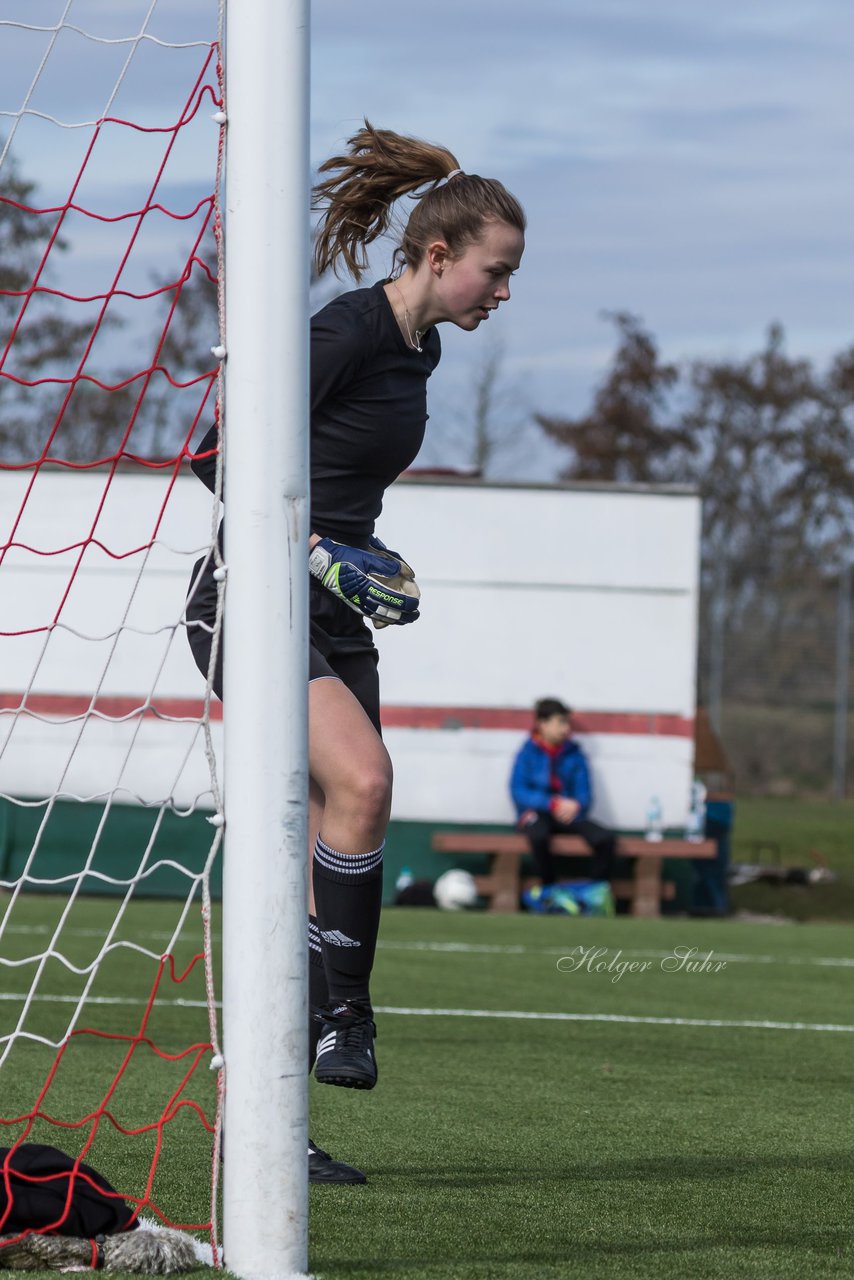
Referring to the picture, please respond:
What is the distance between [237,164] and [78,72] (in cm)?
149

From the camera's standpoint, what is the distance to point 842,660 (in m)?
20.1

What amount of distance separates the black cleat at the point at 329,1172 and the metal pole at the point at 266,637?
842 millimetres

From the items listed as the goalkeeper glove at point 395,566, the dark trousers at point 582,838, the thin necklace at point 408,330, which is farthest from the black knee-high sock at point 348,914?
the dark trousers at point 582,838

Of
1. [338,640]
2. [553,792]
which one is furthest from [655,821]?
[338,640]

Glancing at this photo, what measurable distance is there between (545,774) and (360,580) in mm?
9098

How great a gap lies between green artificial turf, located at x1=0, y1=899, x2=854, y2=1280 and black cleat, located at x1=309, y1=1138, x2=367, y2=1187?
0.15 ft

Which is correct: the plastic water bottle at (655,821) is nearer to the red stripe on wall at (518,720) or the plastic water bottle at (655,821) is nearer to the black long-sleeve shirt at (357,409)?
the red stripe on wall at (518,720)

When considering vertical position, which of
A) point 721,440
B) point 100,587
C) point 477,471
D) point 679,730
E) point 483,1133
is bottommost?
point 483,1133

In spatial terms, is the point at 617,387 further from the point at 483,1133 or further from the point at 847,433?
the point at 483,1133

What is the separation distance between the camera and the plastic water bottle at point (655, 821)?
40.9 feet

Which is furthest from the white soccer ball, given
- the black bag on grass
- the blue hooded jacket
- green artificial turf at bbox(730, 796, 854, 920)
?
the black bag on grass

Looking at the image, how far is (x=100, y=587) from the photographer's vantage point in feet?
42.1

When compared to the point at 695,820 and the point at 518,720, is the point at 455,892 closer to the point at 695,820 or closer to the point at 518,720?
the point at 518,720

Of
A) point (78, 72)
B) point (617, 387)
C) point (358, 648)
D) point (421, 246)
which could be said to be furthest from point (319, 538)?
point (617, 387)
